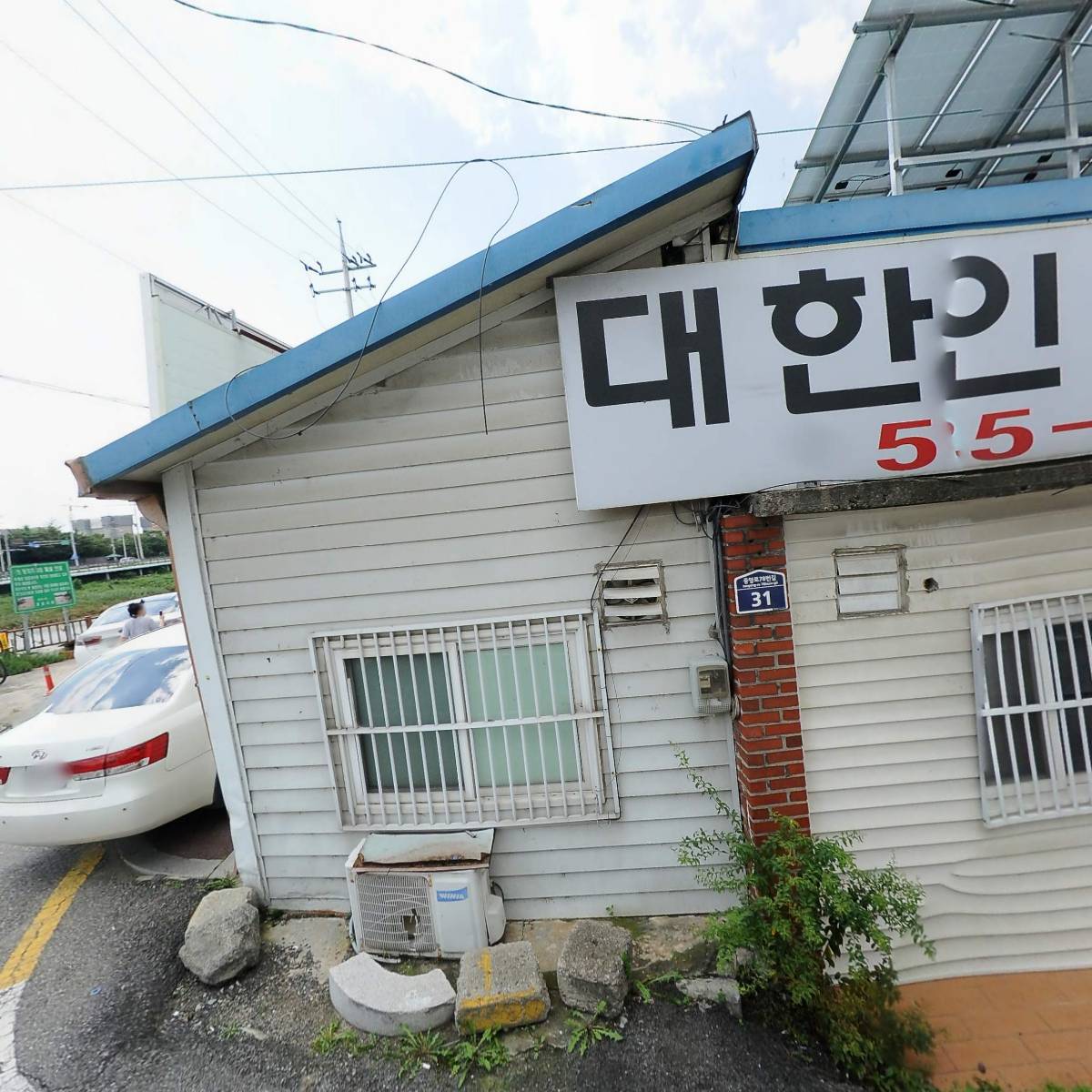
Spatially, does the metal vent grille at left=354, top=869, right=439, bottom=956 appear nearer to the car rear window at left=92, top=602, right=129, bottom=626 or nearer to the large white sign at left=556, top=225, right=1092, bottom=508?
the large white sign at left=556, top=225, right=1092, bottom=508

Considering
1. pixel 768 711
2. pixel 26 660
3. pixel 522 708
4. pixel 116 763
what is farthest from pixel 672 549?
pixel 26 660

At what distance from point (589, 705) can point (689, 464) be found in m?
1.49

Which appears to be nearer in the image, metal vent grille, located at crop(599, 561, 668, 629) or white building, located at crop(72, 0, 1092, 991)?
white building, located at crop(72, 0, 1092, 991)

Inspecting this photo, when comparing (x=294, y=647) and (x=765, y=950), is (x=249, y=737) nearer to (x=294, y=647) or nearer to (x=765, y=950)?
(x=294, y=647)

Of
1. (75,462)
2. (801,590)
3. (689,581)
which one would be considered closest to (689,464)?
(689,581)

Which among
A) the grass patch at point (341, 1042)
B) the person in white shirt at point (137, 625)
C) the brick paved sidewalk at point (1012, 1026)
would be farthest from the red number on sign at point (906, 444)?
the person in white shirt at point (137, 625)

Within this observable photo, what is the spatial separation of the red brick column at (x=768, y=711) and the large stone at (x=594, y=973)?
3.25ft

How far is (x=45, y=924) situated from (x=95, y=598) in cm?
3455

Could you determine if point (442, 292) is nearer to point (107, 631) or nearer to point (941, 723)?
point (941, 723)

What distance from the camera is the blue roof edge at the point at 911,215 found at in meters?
3.14

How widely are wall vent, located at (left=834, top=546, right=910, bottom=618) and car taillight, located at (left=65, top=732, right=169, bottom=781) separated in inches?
188

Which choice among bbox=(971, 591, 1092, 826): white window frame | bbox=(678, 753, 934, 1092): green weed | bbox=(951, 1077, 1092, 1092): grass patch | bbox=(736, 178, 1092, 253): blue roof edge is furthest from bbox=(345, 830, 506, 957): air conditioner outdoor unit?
bbox=(736, 178, 1092, 253): blue roof edge

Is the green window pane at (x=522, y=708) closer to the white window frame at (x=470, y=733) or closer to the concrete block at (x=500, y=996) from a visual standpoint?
the white window frame at (x=470, y=733)

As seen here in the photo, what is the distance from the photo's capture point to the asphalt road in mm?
2707
